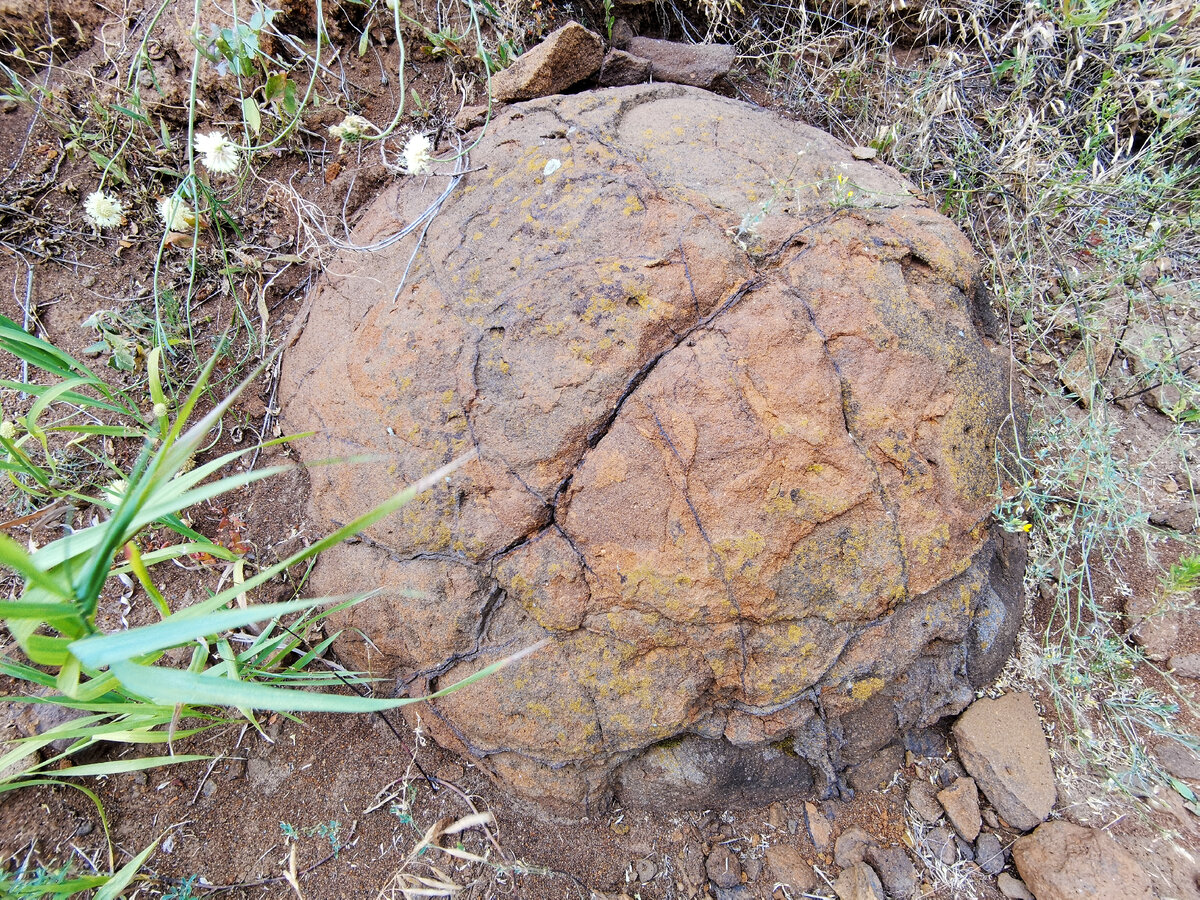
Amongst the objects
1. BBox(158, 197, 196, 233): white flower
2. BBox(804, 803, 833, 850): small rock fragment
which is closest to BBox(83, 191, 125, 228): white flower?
BBox(158, 197, 196, 233): white flower

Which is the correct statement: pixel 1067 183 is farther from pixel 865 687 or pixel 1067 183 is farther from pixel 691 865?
pixel 691 865

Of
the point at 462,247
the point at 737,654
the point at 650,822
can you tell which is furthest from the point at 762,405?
the point at 650,822

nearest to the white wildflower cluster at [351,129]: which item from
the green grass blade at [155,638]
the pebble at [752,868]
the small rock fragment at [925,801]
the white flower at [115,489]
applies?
the white flower at [115,489]

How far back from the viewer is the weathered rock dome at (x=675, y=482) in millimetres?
1379

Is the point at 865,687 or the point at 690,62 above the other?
the point at 690,62

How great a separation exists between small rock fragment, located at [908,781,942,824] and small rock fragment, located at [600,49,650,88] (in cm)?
208

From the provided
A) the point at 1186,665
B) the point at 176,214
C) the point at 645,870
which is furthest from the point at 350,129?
the point at 1186,665

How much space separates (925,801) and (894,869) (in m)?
0.17

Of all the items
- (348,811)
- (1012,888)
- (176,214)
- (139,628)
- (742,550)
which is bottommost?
(1012,888)

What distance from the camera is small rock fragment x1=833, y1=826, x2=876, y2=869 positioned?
5.25ft

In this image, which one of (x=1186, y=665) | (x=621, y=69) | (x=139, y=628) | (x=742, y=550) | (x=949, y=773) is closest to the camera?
(x=139, y=628)

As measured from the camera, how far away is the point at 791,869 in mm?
1600

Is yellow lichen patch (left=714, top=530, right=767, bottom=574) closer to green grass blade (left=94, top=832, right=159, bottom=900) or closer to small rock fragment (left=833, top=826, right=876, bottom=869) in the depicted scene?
small rock fragment (left=833, top=826, right=876, bottom=869)

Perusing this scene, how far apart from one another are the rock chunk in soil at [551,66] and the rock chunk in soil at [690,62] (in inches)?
9.2
